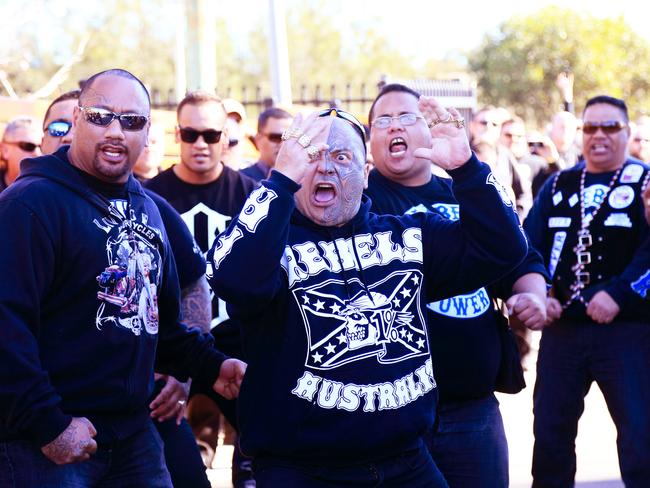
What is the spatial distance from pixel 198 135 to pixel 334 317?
3.01m

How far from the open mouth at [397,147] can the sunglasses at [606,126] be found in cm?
228

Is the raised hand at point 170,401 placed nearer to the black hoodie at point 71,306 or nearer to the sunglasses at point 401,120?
the black hoodie at point 71,306

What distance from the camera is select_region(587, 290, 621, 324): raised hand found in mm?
6348

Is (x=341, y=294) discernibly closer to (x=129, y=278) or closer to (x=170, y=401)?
(x=129, y=278)

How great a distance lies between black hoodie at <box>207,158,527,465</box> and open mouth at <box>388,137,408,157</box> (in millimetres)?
1042

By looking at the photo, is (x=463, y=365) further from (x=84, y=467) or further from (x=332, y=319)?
(x=84, y=467)

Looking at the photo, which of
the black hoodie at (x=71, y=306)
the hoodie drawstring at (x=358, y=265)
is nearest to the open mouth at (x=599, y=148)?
the hoodie drawstring at (x=358, y=265)

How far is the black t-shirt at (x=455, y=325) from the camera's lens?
4797 mm

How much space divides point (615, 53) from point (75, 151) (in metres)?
38.3

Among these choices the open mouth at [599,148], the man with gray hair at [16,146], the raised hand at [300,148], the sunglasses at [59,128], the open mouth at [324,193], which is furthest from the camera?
the man with gray hair at [16,146]

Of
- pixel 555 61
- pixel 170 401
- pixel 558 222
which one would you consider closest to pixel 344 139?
pixel 170 401

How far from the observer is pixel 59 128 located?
593 cm

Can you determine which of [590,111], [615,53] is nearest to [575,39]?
[615,53]

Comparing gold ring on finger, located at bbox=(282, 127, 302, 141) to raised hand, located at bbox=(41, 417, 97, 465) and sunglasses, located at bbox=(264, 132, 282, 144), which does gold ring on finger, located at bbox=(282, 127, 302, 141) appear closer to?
raised hand, located at bbox=(41, 417, 97, 465)
